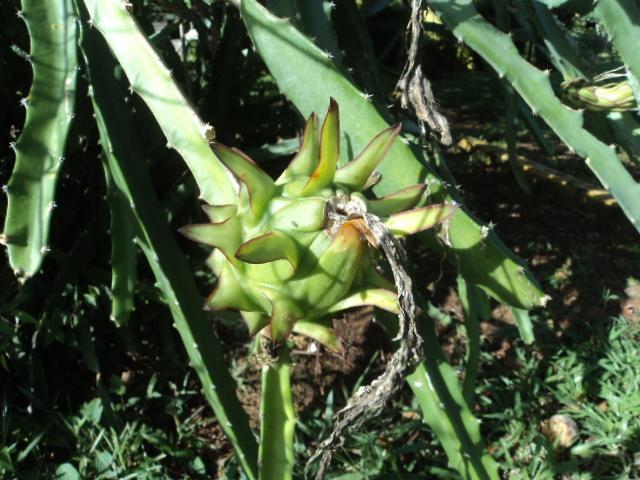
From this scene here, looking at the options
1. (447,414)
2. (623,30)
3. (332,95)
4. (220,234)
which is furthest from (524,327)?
(220,234)

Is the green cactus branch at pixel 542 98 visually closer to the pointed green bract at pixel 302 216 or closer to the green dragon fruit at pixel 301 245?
the green dragon fruit at pixel 301 245

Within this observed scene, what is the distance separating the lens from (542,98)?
122cm

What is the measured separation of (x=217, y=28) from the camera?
7.07ft

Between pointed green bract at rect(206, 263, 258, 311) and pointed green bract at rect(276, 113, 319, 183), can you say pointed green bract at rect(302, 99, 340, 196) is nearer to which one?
pointed green bract at rect(276, 113, 319, 183)

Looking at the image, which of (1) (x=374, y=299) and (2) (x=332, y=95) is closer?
(1) (x=374, y=299)

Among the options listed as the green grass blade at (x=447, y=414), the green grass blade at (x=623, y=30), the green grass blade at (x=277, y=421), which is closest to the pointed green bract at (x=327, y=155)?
the green grass blade at (x=277, y=421)

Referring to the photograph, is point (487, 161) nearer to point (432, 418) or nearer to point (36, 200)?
point (432, 418)

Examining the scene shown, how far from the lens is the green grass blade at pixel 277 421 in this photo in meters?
0.92

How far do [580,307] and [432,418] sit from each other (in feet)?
4.69

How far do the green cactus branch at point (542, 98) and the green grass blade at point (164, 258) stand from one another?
2.22ft

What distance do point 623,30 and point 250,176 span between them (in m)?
0.77

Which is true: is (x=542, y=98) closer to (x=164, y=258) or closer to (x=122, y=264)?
(x=164, y=258)

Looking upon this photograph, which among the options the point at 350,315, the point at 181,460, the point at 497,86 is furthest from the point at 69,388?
the point at 497,86

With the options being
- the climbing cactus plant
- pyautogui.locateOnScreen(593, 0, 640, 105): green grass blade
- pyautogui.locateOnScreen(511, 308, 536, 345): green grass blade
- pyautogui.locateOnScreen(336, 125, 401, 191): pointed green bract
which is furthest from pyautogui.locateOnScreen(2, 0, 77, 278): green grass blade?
pyautogui.locateOnScreen(511, 308, 536, 345): green grass blade
